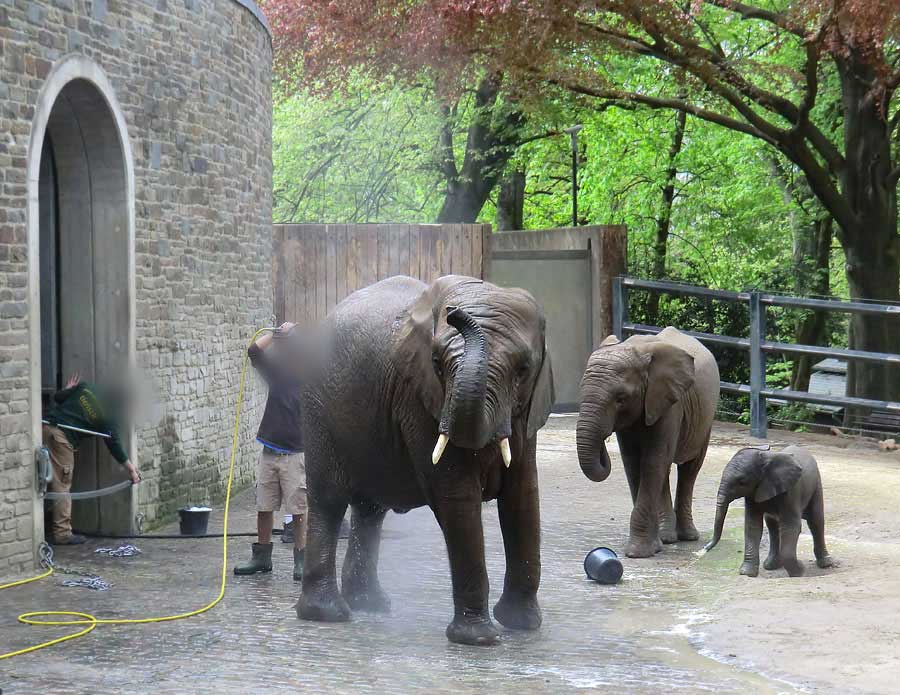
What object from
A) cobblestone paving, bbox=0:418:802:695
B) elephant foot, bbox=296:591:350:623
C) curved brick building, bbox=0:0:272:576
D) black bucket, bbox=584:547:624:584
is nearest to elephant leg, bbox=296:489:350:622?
elephant foot, bbox=296:591:350:623

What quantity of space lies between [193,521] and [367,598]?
3082 mm

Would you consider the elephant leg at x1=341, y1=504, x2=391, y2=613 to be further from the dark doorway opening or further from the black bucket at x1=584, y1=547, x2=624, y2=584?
the dark doorway opening

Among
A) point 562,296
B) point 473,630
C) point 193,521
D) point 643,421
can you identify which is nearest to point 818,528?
point 643,421

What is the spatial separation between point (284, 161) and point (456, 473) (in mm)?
25303

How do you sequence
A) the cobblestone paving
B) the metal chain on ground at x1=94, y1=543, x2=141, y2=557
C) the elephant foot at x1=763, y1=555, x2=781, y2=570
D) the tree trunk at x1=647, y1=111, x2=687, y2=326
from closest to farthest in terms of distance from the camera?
the cobblestone paving < the elephant foot at x1=763, y1=555, x2=781, y2=570 < the metal chain on ground at x1=94, y1=543, x2=141, y2=557 < the tree trunk at x1=647, y1=111, x2=687, y2=326

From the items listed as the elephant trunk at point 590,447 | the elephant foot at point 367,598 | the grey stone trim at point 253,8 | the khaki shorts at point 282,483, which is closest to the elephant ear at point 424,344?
the elephant foot at point 367,598

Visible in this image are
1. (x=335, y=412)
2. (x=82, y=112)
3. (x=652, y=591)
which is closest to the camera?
(x=335, y=412)

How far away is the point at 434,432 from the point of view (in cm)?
719

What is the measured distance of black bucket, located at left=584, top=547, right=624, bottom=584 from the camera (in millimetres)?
8969

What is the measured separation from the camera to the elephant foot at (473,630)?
23.5ft

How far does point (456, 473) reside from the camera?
278 inches

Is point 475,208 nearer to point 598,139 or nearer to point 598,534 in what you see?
point 598,139

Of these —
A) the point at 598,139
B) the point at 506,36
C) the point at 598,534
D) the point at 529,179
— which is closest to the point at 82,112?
the point at 598,534

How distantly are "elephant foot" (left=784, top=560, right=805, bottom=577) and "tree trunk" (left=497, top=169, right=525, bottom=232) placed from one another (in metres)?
18.5
